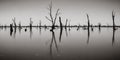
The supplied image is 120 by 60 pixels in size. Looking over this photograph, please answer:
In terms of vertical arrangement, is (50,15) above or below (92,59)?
above

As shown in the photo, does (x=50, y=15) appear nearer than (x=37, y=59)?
No

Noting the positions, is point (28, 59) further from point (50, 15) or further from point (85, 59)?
point (50, 15)

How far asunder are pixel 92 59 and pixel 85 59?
0.20m

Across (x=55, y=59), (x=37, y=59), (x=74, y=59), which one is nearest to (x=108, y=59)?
(x=74, y=59)

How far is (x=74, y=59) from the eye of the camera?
199 inches

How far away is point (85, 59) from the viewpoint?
5.09 m

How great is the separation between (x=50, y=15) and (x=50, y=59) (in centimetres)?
3252

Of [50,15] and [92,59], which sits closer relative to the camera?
[92,59]

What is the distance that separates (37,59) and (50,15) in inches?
1282

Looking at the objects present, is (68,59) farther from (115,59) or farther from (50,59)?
(115,59)

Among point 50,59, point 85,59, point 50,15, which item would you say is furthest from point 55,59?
point 50,15

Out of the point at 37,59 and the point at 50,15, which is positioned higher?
the point at 50,15

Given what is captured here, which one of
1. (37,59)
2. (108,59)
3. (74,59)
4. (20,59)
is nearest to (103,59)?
(108,59)

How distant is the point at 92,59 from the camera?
16.6 ft
